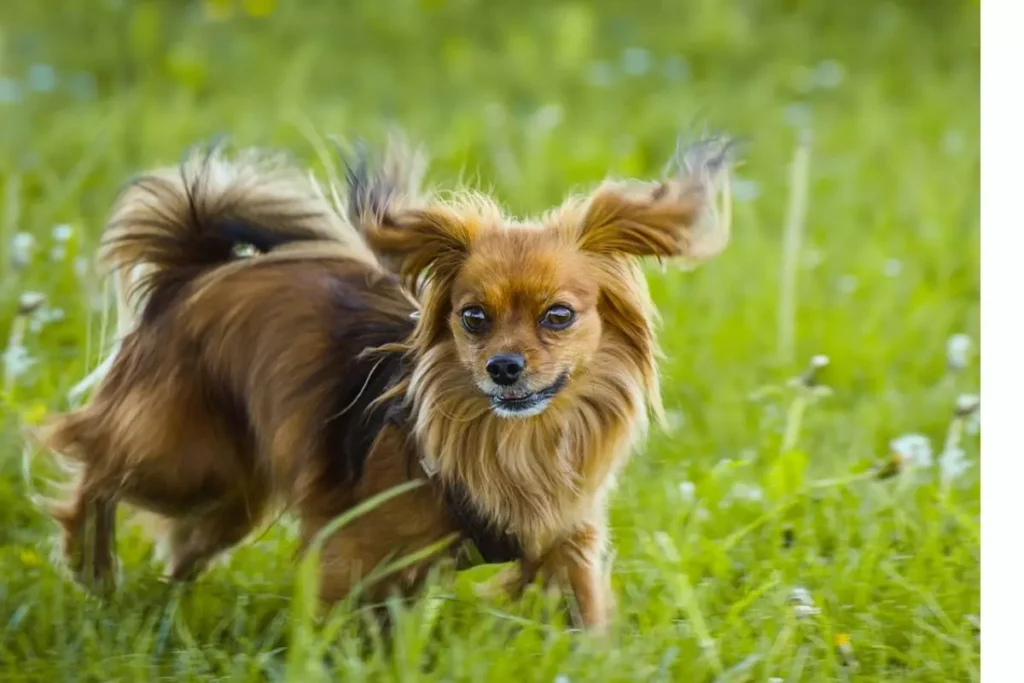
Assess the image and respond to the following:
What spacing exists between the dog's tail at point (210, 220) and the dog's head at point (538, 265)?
36 cm

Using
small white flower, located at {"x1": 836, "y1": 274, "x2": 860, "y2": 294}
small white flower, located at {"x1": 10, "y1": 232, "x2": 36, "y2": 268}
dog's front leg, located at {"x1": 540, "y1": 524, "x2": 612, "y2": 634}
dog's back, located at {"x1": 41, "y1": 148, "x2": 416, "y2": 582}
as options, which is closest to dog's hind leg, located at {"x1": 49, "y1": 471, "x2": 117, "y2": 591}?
dog's back, located at {"x1": 41, "y1": 148, "x2": 416, "y2": 582}

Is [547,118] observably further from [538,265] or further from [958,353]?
[538,265]

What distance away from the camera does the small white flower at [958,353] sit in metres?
4.10

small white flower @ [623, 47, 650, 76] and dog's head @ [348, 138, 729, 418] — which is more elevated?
small white flower @ [623, 47, 650, 76]

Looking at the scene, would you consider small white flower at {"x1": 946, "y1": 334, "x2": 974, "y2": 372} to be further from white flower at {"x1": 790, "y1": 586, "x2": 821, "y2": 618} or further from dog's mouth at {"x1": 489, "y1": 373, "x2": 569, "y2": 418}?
dog's mouth at {"x1": 489, "y1": 373, "x2": 569, "y2": 418}

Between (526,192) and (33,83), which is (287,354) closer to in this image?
(526,192)

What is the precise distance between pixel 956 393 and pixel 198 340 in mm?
2148

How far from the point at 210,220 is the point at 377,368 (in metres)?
0.52

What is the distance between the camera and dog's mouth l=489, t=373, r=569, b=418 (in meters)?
2.61

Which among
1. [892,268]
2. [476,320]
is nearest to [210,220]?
[476,320]

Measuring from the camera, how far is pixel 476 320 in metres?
2.62

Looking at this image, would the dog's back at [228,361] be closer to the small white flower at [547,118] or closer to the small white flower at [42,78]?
the small white flower at [547,118]

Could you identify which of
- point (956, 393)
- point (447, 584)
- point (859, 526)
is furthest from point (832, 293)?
point (447, 584)
